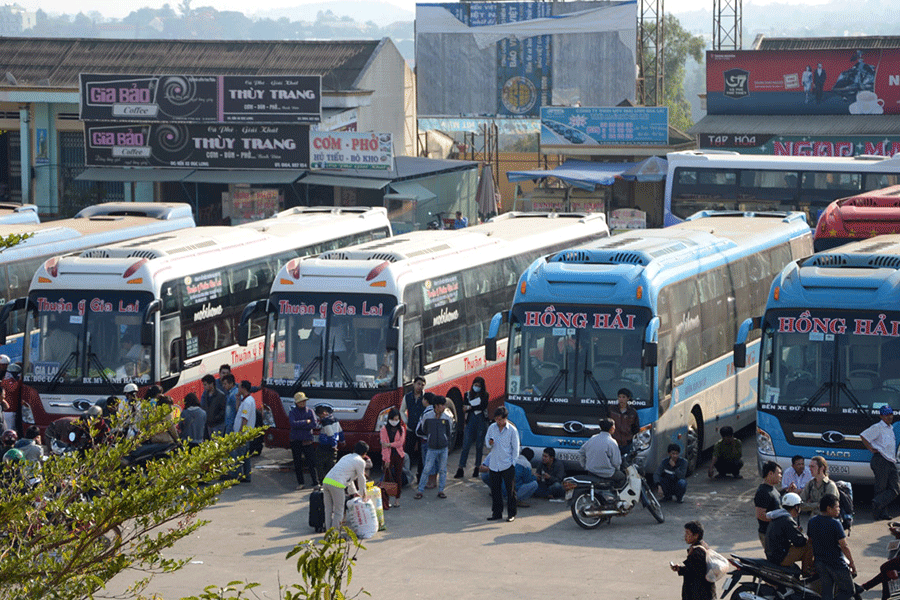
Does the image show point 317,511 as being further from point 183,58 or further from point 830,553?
point 183,58

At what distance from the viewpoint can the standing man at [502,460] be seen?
48.0 feet

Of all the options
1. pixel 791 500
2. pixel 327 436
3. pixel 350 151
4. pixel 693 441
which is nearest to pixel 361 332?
pixel 327 436

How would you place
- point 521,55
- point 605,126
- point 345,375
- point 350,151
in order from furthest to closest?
point 521,55 → point 605,126 → point 350,151 → point 345,375

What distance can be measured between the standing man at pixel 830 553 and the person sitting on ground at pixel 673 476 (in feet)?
14.3

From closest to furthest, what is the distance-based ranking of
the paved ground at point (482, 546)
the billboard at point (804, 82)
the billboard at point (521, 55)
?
the paved ground at point (482, 546) < the billboard at point (804, 82) < the billboard at point (521, 55)

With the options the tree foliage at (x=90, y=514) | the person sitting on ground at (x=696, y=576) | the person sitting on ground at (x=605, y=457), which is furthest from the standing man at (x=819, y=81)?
the tree foliage at (x=90, y=514)

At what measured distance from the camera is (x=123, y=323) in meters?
17.3

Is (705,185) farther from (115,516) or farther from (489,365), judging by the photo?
(115,516)

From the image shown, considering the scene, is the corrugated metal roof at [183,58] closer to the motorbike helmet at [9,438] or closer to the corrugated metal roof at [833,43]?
the corrugated metal roof at [833,43]

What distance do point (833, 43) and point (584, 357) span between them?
39.0 m

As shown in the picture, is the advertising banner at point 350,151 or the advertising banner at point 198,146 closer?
the advertising banner at point 350,151

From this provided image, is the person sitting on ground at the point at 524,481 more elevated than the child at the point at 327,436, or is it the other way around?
the child at the point at 327,436

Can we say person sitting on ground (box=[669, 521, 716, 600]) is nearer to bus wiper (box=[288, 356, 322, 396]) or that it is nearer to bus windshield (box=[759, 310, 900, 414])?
bus windshield (box=[759, 310, 900, 414])

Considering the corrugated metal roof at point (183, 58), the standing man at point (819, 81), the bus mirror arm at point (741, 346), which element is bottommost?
the bus mirror arm at point (741, 346)
